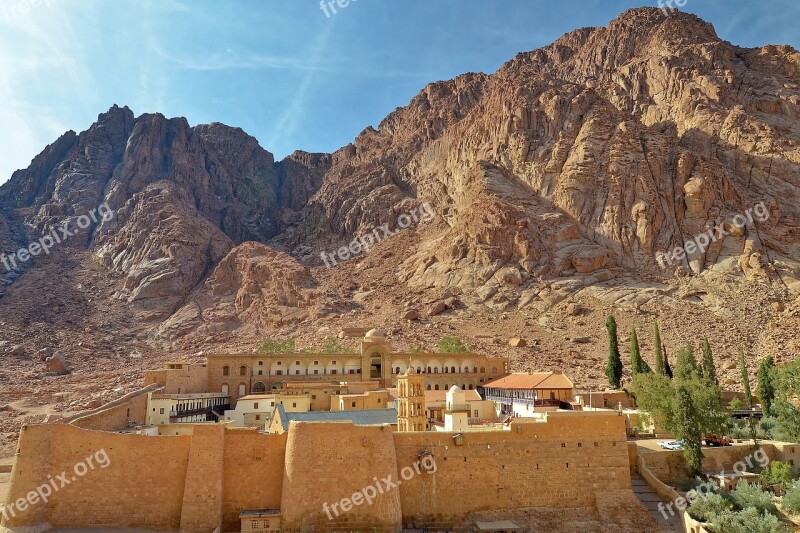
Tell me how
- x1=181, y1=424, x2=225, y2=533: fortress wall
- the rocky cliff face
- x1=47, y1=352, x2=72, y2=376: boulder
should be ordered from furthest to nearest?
the rocky cliff face → x1=47, y1=352, x2=72, y2=376: boulder → x1=181, y1=424, x2=225, y2=533: fortress wall

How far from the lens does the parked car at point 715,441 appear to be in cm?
3338

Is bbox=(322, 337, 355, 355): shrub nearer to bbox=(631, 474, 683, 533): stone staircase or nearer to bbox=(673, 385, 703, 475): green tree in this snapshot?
bbox=(673, 385, 703, 475): green tree

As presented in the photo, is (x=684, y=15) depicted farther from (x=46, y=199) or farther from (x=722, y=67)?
(x=46, y=199)

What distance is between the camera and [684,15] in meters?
113

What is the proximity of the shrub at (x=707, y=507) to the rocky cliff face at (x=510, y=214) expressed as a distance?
32600mm

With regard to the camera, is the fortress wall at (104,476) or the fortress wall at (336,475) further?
the fortress wall at (336,475)

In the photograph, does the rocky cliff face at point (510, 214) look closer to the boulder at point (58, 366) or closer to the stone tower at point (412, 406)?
the boulder at point (58, 366)

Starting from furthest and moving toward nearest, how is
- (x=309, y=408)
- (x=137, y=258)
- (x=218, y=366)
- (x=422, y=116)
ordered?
(x=422, y=116)
(x=137, y=258)
(x=218, y=366)
(x=309, y=408)

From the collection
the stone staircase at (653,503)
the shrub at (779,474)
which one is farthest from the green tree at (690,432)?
the shrub at (779,474)

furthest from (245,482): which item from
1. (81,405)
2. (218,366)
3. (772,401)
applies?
(772,401)

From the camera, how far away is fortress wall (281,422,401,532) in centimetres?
2355

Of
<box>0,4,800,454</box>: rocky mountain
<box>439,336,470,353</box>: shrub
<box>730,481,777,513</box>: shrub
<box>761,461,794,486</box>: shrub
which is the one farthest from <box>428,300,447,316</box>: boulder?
<box>730,481,777,513</box>: shrub

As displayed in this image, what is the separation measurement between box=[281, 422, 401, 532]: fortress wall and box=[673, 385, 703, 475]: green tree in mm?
15124

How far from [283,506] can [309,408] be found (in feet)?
53.2
